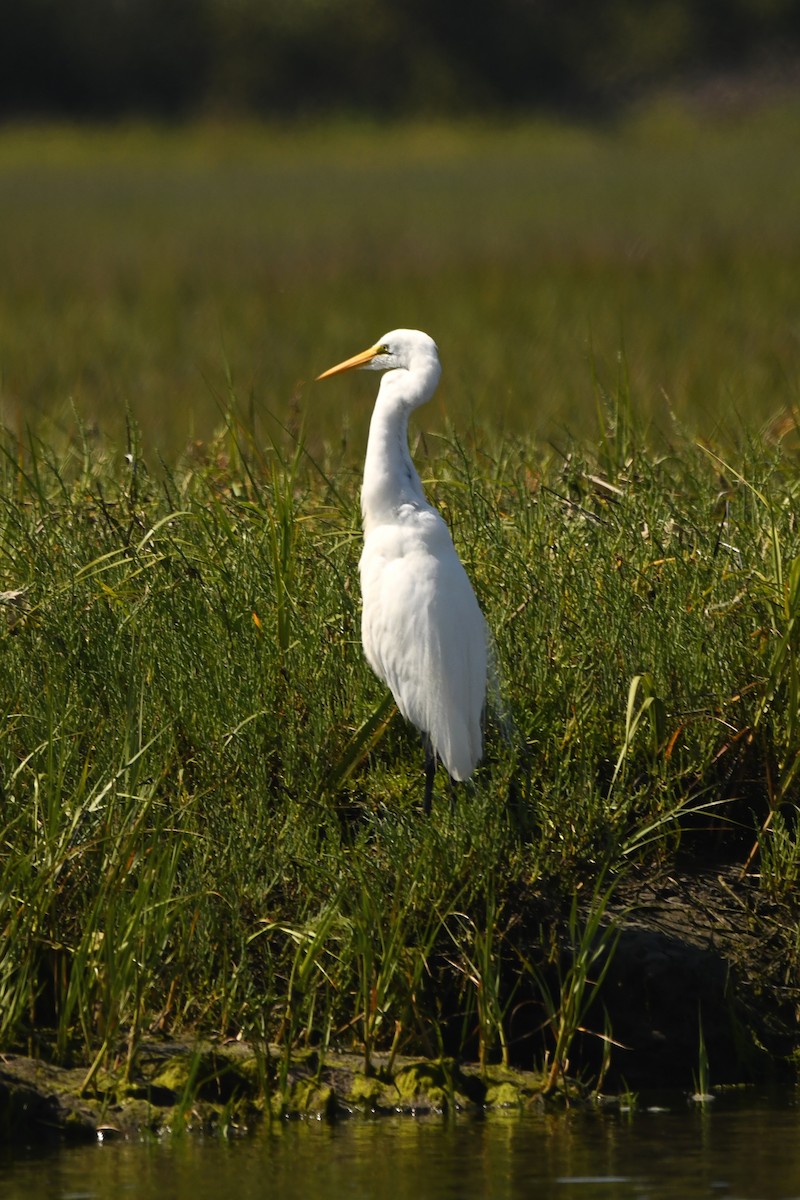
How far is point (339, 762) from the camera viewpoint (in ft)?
14.7

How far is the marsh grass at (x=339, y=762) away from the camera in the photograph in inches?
157

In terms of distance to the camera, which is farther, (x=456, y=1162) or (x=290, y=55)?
(x=290, y=55)

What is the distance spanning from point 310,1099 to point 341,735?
1051mm

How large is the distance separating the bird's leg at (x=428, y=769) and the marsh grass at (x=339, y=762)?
0.10 feet

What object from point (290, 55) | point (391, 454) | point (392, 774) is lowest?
point (392, 774)

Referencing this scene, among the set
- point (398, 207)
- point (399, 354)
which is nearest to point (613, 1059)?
point (399, 354)

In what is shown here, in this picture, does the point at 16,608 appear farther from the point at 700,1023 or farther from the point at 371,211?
the point at 371,211

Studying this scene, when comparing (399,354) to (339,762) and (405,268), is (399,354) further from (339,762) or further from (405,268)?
(405,268)

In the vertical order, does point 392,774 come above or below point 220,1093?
above

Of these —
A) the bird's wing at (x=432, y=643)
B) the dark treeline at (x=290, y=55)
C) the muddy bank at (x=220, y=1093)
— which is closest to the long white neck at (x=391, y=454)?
the bird's wing at (x=432, y=643)

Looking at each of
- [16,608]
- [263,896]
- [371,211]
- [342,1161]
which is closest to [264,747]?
[263,896]

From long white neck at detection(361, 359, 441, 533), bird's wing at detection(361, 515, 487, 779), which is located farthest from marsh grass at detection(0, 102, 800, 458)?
bird's wing at detection(361, 515, 487, 779)

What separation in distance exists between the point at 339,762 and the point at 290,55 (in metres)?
27.9

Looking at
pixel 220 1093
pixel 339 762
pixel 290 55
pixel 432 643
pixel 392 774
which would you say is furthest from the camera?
pixel 290 55
